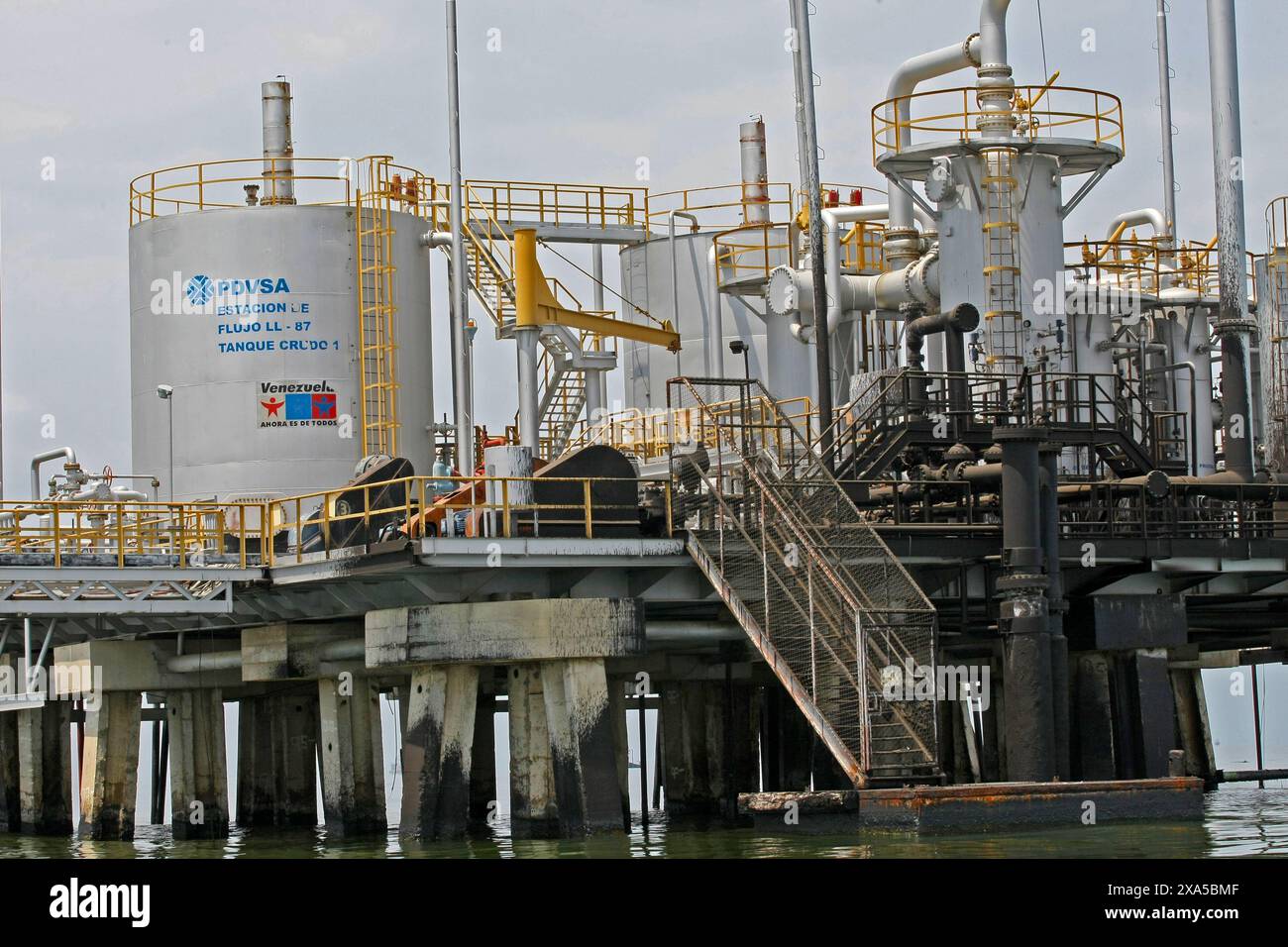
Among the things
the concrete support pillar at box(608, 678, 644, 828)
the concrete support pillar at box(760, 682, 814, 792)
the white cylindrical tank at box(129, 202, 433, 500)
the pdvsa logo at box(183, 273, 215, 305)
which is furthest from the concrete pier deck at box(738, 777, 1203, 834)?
the pdvsa logo at box(183, 273, 215, 305)

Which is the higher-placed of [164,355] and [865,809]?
[164,355]

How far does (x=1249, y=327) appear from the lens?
4481 cm

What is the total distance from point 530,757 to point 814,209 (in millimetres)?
12476

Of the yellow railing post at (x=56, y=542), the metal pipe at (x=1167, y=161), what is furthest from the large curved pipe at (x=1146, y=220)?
the yellow railing post at (x=56, y=542)

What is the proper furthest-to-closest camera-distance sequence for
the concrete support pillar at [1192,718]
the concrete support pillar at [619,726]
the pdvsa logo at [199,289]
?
the concrete support pillar at [1192,718] → the pdvsa logo at [199,289] → the concrete support pillar at [619,726]

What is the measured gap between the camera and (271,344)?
52469 mm

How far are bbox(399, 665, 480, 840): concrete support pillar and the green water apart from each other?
1.75 feet

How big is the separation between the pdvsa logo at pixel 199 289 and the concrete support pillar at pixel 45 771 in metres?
9.17

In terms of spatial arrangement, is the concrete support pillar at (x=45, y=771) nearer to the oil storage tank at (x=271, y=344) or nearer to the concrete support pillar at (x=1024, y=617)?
the oil storage tank at (x=271, y=344)

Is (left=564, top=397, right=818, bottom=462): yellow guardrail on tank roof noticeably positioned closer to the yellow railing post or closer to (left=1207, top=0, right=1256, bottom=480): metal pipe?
(left=1207, top=0, right=1256, bottom=480): metal pipe

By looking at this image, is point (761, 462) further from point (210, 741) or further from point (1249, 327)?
point (210, 741)

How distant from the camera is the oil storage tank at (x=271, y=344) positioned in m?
52.2

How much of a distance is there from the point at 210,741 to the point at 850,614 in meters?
18.8
